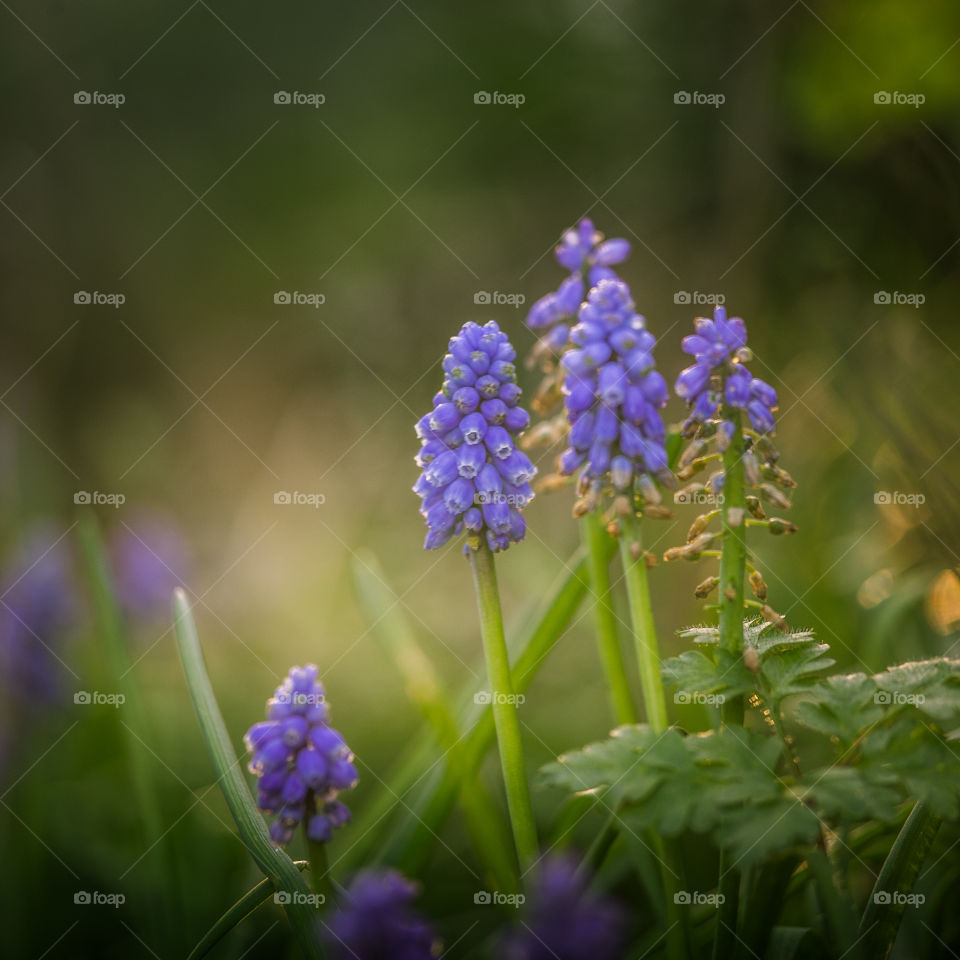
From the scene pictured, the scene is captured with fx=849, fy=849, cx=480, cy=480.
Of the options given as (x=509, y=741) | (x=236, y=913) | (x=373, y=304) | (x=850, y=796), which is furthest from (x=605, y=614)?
(x=373, y=304)

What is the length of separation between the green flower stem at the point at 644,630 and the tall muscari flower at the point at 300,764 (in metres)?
0.70

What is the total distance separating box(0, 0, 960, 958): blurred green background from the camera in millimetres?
3580

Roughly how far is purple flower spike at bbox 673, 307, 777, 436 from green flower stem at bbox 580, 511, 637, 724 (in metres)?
0.56

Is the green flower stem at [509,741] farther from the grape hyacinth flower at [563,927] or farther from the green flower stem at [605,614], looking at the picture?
the green flower stem at [605,614]

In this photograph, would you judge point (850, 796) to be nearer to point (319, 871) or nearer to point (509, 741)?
point (509, 741)

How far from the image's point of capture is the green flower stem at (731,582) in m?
1.84

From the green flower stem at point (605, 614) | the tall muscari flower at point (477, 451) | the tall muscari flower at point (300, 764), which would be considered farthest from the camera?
the green flower stem at point (605, 614)

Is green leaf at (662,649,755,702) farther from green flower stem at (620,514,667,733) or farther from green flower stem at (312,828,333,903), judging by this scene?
green flower stem at (312,828,333,903)

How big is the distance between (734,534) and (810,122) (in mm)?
3906

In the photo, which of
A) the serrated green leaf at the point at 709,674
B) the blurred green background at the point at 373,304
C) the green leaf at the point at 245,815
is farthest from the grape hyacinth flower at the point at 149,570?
the serrated green leaf at the point at 709,674

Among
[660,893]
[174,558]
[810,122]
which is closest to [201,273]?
[174,558]

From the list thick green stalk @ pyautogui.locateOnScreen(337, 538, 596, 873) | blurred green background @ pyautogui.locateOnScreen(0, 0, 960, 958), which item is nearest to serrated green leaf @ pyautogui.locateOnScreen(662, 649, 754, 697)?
thick green stalk @ pyautogui.locateOnScreen(337, 538, 596, 873)

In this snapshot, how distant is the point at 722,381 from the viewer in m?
1.91

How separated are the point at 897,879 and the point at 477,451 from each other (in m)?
1.36
